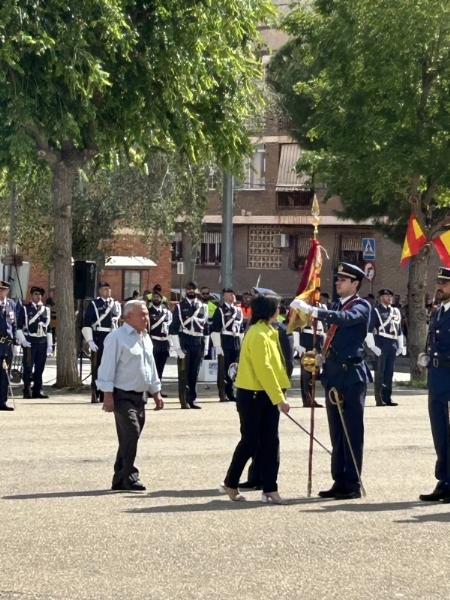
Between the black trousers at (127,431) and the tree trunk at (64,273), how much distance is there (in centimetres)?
1300

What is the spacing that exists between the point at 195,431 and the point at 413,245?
11.1 meters

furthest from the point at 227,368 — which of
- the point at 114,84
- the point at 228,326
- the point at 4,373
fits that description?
the point at 114,84

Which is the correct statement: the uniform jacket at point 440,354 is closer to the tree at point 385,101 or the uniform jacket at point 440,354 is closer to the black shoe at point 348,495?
the black shoe at point 348,495

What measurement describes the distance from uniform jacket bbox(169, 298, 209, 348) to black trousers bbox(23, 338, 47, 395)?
2.27 m

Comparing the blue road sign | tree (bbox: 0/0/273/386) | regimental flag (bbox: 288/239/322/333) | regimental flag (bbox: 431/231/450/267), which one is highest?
tree (bbox: 0/0/273/386)

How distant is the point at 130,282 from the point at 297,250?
10.3 m

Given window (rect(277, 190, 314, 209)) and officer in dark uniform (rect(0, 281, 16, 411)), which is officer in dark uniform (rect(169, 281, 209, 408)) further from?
window (rect(277, 190, 314, 209))

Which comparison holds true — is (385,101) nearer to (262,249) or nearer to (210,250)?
(262,249)

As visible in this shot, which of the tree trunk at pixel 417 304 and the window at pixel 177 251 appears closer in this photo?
the tree trunk at pixel 417 304

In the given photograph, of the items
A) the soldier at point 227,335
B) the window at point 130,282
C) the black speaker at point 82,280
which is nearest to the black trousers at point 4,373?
the soldier at point 227,335

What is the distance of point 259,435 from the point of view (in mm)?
11273

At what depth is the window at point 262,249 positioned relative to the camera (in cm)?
5928

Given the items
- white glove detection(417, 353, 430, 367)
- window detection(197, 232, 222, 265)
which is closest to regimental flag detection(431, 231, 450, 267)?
A: white glove detection(417, 353, 430, 367)

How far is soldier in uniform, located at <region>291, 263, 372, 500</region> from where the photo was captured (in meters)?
11.5
